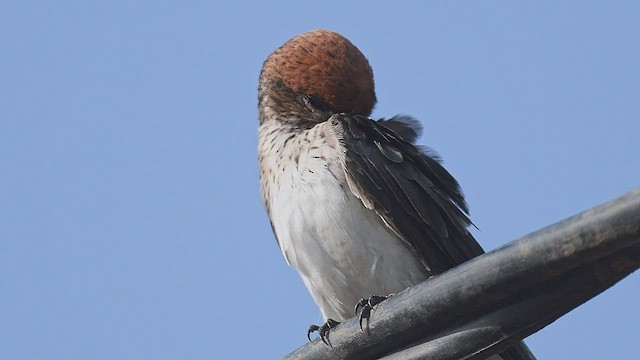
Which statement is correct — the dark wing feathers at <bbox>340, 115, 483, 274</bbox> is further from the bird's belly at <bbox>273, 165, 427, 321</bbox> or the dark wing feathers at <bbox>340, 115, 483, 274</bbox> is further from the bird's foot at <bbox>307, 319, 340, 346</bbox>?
the bird's foot at <bbox>307, 319, 340, 346</bbox>

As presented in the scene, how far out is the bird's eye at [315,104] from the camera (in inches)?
263

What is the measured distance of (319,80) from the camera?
6.68 meters

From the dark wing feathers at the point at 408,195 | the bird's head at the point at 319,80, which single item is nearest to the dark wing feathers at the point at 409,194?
Answer: the dark wing feathers at the point at 408,195

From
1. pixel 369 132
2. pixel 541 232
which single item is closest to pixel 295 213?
pixel 369 132

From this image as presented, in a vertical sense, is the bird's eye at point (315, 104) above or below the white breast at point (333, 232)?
above

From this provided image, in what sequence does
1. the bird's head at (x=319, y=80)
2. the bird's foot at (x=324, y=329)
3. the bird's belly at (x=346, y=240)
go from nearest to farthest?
the bird's foot at (x=324, y=329), the bird's belly at (x=346, y=240), the bird's head at (x=319, y=80)

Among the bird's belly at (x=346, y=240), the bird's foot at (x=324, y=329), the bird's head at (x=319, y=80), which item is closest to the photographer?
the bird's foot at (x=324, y=329)

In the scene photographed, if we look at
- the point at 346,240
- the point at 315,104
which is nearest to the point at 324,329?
the point at 346,240

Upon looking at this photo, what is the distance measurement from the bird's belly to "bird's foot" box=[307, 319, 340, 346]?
0.42 m

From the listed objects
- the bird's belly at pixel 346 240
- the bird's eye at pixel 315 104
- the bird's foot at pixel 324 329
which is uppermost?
the bird's eye at pixel 315 104

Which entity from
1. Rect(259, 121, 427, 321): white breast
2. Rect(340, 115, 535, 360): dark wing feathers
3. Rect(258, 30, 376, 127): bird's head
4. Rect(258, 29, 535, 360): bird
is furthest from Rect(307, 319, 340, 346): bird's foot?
Rect(258, 30, 376, 127): bird's head

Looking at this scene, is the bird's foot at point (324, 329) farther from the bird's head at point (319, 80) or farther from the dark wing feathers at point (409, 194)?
the bird's head at point (319, 80)

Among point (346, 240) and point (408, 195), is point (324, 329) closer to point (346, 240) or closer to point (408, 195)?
point (346, 240)

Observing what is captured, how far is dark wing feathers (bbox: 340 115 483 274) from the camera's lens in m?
5.97
